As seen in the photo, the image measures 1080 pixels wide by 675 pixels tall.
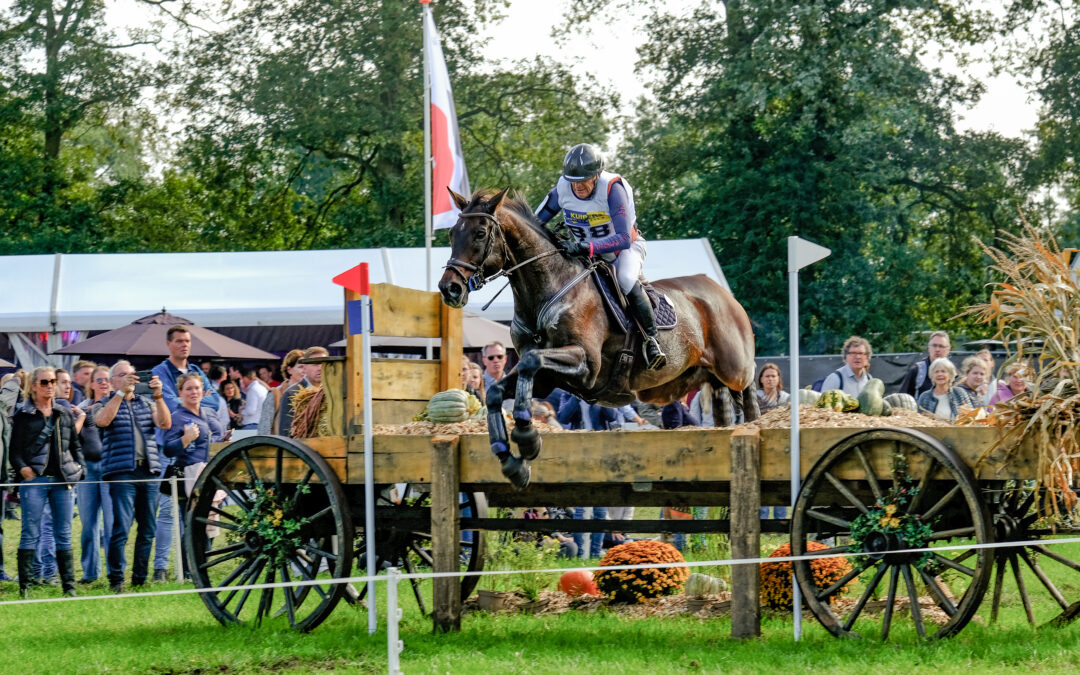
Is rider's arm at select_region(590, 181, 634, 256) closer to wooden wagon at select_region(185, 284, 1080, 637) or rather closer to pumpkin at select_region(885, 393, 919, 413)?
wooden wagon at select_region(185, 284, 1080, 637)

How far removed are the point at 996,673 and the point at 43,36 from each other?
32.5m

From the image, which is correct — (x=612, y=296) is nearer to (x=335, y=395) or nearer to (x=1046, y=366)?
(x=335, y=395)

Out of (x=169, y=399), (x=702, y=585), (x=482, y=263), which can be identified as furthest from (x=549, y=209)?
(x=169, y=399)

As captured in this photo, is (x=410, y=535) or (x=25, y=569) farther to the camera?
(x=25, y=569)

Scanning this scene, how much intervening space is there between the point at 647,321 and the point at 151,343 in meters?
10.2

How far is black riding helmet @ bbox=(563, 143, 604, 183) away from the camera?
774 centimetres

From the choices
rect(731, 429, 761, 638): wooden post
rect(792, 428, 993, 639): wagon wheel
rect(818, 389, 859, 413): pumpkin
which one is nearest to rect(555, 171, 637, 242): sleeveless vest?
rect(818, 389, 859, 413): pumpkin

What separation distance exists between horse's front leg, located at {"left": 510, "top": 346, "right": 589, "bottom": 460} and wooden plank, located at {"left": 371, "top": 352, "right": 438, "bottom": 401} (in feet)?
4.71

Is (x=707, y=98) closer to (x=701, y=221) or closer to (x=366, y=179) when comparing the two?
(x=701, y=221)

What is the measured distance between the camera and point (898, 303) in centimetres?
2845

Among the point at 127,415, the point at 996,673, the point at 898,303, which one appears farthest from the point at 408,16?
the point at 996,673

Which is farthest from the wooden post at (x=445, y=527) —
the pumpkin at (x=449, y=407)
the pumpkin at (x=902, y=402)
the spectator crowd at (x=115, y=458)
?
the spectator crowd at (x=115, y=458)

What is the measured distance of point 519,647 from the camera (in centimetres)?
732

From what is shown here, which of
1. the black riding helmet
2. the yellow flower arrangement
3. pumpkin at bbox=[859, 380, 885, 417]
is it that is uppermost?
the black riding helmet
